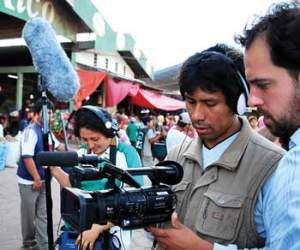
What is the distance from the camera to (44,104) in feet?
10.2

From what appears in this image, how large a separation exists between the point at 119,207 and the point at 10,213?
493cm

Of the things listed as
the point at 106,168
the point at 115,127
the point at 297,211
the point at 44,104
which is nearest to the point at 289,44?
the point at 297,211

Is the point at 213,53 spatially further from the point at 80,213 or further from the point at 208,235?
Answer: the point at 80,213

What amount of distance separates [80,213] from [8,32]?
29.3 feet

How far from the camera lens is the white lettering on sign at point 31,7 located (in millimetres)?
7074

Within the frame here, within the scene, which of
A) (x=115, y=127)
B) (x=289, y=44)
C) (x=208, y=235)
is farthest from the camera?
(x=115, y=127)

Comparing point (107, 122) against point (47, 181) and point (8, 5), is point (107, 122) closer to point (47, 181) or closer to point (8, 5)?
point (47, 181)

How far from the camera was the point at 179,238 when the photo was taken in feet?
4.01

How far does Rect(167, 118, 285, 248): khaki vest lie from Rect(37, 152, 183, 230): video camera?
0.58 feet

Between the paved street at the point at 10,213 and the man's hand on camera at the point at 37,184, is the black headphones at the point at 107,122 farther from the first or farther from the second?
the paved street at the point at 10,213

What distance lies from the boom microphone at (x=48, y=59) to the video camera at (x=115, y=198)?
211 cm

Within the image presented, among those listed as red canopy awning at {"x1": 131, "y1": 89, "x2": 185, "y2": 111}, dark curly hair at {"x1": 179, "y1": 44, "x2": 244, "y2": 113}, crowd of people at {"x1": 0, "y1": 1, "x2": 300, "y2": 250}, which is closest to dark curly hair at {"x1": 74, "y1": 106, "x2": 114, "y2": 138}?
crowd of people at {"x1": 0, "y1": 1, "x2": 300, "y2": 250}

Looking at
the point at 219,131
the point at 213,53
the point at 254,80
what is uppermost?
the point at 213,53

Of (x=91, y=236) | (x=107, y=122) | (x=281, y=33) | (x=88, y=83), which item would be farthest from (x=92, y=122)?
(x=88, y=83)
